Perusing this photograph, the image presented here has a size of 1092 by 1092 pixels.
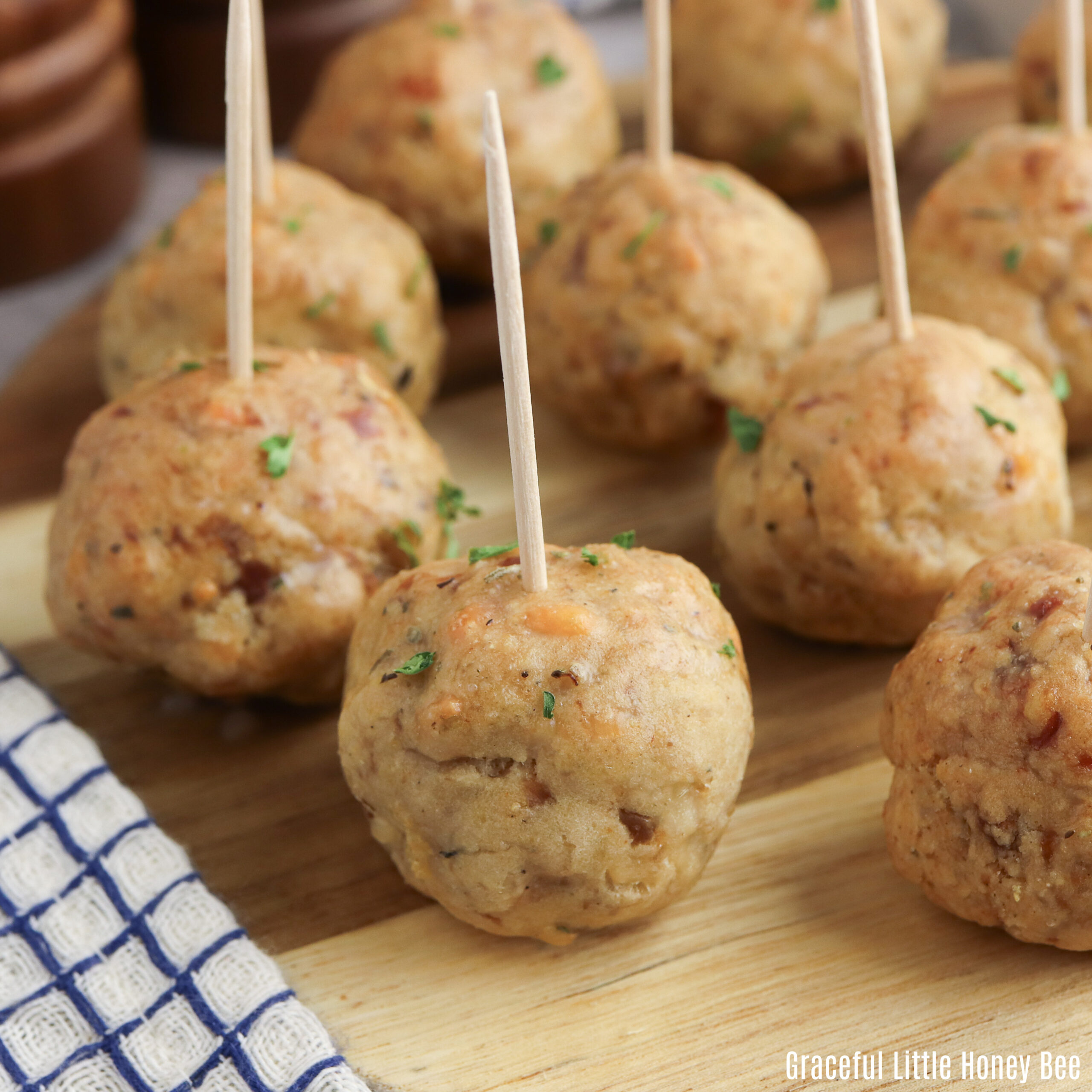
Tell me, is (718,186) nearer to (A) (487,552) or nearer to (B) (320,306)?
(B) (320,306)

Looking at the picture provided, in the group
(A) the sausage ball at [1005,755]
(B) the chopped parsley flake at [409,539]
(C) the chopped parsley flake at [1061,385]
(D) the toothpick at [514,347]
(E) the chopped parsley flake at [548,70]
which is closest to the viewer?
(D) the toothpick at [514,347]

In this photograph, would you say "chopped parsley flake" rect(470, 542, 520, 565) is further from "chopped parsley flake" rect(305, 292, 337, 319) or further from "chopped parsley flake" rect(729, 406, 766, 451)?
"chopped parsley flake" rect(305, 292, 337, 319)

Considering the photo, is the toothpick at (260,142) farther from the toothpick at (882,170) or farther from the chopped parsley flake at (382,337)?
the toothpick at (882,170)

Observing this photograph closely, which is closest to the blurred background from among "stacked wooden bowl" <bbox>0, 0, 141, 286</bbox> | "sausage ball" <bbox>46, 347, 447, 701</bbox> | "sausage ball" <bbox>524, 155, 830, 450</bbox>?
"stacked wooden bowl" <bbox>0, 0, 141, 286</bbox>

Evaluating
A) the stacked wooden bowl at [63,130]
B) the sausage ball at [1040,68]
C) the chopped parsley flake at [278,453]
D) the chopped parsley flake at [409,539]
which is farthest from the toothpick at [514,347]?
the sausage ball at [1040,68]

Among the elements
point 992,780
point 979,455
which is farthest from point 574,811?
point 979,455

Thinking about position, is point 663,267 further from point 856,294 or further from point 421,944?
→ point 421,944
